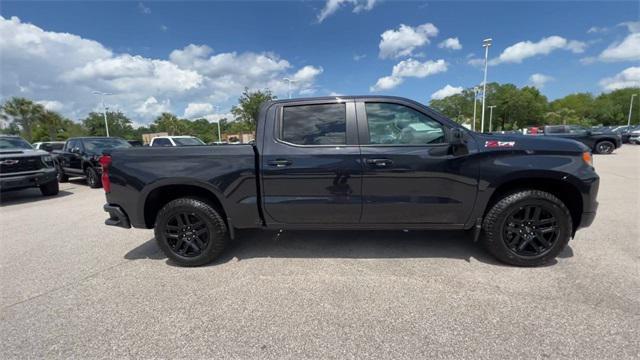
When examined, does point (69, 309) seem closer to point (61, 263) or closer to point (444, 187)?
point (61, 263)

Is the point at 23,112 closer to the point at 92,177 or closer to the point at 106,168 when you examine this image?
the point at 92,177

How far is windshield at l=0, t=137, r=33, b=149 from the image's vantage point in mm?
7574

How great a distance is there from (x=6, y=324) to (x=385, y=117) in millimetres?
3851

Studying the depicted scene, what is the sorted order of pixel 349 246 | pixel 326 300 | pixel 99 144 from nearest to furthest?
1. pixel 326 300
2. pixel 349 246
3. pixel 99 144

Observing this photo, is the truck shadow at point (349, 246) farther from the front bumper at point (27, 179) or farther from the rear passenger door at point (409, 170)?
the front bumper at point (27, 179)

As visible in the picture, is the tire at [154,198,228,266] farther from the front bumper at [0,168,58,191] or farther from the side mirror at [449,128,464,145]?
the front bumper at [0,168,58,191]

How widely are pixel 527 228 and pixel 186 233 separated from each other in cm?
373

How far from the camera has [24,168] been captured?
23.2 ft

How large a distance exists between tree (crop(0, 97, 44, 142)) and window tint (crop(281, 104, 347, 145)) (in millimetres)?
58380

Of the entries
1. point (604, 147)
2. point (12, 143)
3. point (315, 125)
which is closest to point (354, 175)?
point (315, 125)

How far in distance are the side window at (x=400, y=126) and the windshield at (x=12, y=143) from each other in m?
9.63

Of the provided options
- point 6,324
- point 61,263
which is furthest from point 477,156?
point 61,263

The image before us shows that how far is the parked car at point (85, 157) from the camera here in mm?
9109

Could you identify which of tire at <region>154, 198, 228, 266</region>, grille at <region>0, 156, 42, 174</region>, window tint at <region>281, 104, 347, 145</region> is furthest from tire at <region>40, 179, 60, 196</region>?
window tint at <region>281, 104, 347, 145</region>
